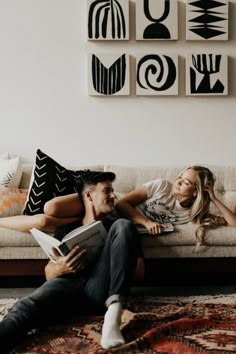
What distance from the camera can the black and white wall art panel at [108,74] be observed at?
11.5ft

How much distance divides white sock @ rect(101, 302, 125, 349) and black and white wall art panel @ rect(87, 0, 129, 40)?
7.27 feet

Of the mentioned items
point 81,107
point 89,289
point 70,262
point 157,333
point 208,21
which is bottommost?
point 157,333

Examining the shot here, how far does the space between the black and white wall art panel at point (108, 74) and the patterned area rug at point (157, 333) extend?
1.75m

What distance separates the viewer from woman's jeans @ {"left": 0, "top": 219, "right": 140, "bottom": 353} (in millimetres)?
1931

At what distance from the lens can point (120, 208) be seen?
2.75 m

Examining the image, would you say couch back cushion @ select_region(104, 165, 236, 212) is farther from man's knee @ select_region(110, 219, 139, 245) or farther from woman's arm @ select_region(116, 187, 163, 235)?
man's knee @ select_region(110, 219, 139, 245)

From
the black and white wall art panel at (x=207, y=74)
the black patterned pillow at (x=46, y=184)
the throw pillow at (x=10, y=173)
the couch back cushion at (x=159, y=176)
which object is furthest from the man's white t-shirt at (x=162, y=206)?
the black and white wall art panel at (x=207, y=74)

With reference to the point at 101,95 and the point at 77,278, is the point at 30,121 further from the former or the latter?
the point at 77,278

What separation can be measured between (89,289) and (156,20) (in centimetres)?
222

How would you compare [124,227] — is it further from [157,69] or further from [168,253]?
[157,69]

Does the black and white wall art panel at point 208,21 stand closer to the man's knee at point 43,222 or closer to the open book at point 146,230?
the open book at point 146,230

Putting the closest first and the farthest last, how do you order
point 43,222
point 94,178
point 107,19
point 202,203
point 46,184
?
1. point 94,178
2. point 43,222
3. point 202,203
4. point 46,184
5. point 107,19

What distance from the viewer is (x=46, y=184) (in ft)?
9.52

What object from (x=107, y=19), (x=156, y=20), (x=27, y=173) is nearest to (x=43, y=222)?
(x=27, y=173)
